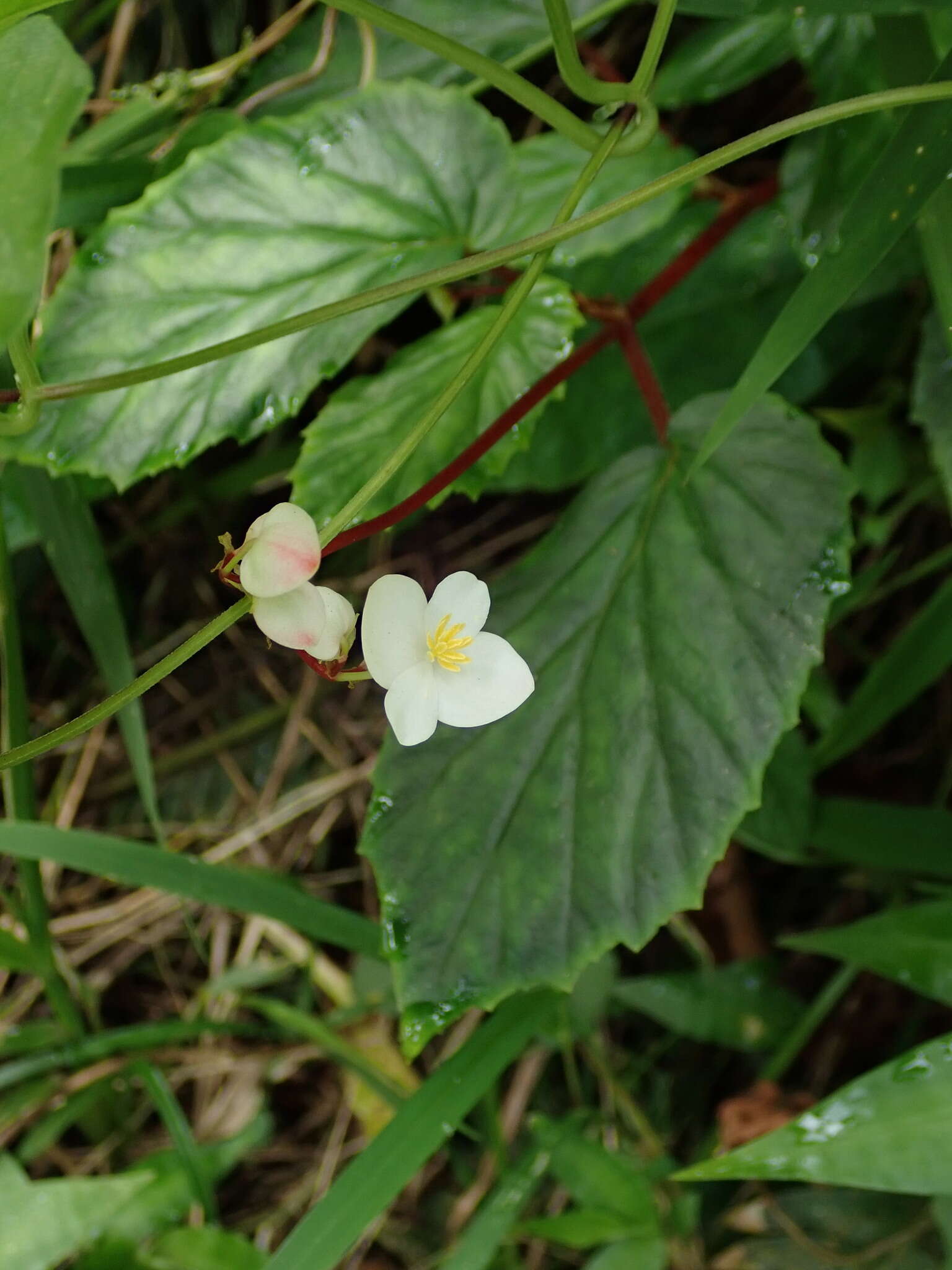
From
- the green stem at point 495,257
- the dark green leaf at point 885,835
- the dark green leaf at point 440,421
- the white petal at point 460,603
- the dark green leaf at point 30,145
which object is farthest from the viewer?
the dark green leaf at point 885,835

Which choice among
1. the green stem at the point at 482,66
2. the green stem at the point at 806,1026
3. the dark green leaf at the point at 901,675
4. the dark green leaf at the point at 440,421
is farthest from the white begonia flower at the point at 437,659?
the green stem at the point at 806,1026

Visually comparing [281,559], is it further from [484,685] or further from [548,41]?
[548,41]

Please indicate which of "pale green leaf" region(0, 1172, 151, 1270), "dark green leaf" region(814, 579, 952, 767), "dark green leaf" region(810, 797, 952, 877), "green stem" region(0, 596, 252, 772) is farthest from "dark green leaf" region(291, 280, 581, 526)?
"pale green leaf" region(0, 1172, 151, 1270)

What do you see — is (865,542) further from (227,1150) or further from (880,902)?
(227,1150)

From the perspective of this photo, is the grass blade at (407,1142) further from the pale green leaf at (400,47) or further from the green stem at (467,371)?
the pale green leaf at (400,47)

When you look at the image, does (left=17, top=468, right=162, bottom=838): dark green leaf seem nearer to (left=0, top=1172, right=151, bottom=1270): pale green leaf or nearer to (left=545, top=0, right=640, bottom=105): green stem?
(left=0, top=1172, right=151, bottom=1270): pale green leaf
